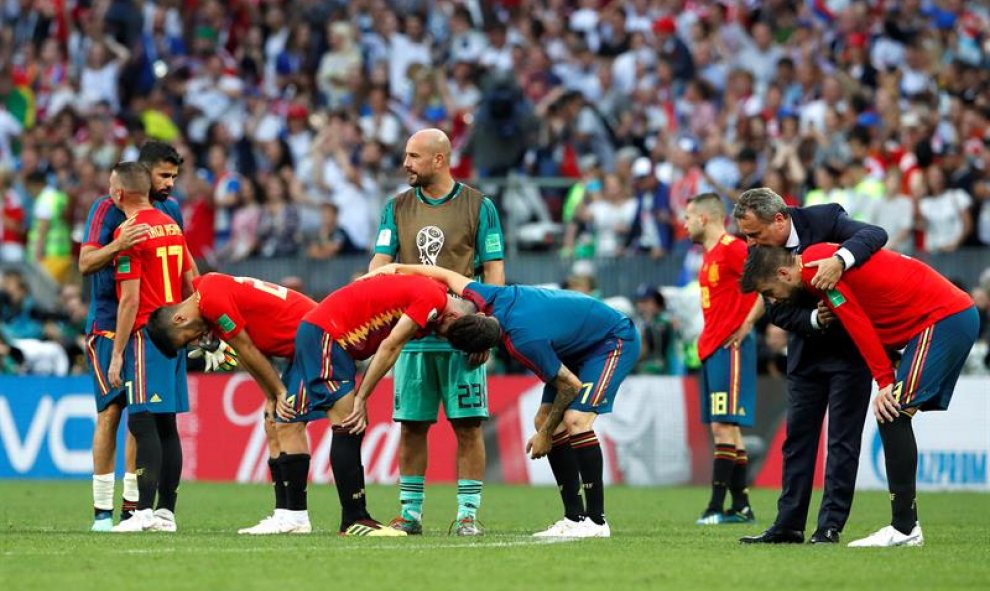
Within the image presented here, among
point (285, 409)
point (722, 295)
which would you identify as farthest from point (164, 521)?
point (722, 295)

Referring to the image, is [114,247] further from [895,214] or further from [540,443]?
[895,214]

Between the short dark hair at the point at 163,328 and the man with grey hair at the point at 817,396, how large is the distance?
363cm

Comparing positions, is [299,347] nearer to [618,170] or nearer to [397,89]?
[618,170]

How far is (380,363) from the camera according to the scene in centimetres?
1143

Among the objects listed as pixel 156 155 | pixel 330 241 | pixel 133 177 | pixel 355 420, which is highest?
pixel 330 241

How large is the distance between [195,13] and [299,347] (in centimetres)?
2007

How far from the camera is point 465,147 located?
24672 mm

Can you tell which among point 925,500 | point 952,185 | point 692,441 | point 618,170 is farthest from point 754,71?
point 925,500

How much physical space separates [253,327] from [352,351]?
701 mm

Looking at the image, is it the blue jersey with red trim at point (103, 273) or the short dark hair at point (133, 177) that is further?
the blue jersey with red trim at point (103, 273)

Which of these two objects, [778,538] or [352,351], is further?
[352,351]

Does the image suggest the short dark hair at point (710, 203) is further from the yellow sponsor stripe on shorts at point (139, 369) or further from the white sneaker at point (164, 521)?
the white sneaker at point (164, 521)

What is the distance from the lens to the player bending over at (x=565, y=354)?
11.5m

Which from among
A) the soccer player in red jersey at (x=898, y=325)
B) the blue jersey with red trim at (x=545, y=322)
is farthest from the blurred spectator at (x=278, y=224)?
the soccer player in red jersey at (x=898, y=325)
